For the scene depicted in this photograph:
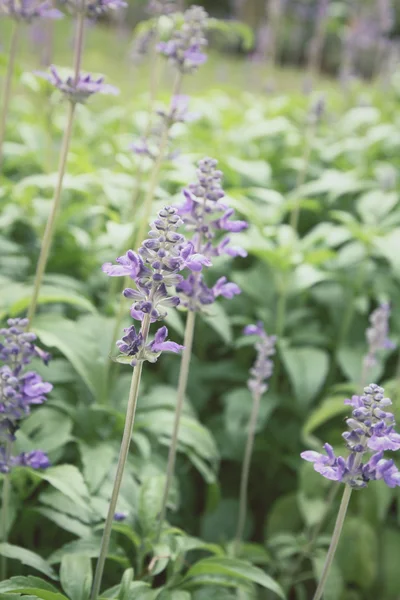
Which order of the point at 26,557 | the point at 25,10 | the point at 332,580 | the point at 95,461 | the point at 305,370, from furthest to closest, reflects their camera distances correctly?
the point at 305,370, the point at 332,580, the point at 25,10, the point at 95,461, the point at 26,557

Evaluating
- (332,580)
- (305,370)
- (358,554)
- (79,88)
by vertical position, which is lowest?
(332,580)

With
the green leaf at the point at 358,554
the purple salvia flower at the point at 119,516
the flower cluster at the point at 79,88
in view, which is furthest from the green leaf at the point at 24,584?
the green leaf at the point at 358,554

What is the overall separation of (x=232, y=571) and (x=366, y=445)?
931mm

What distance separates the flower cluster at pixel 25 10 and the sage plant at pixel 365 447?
253cm

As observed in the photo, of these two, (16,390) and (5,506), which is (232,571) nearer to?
(5,506)

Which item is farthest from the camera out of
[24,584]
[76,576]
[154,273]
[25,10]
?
[25,10]

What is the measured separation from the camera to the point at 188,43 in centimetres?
319

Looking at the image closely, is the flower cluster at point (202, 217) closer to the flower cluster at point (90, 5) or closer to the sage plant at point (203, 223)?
the sage plant at point (203, 223)

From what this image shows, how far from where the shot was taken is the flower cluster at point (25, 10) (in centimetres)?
340

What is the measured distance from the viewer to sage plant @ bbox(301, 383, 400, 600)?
80.7 inches

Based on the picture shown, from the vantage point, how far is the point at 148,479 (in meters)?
3.14

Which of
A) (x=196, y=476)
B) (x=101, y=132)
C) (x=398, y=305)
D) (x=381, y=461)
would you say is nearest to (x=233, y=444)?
(x=196, y=476)

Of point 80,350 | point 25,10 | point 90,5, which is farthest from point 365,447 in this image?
point 25,10

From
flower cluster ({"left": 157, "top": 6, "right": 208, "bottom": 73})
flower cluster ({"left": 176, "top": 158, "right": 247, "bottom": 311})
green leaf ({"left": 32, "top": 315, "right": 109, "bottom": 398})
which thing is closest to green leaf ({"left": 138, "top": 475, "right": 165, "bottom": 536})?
green leaf ({"left": 32, "top": 315, "right": 109, "bottom": 398})
